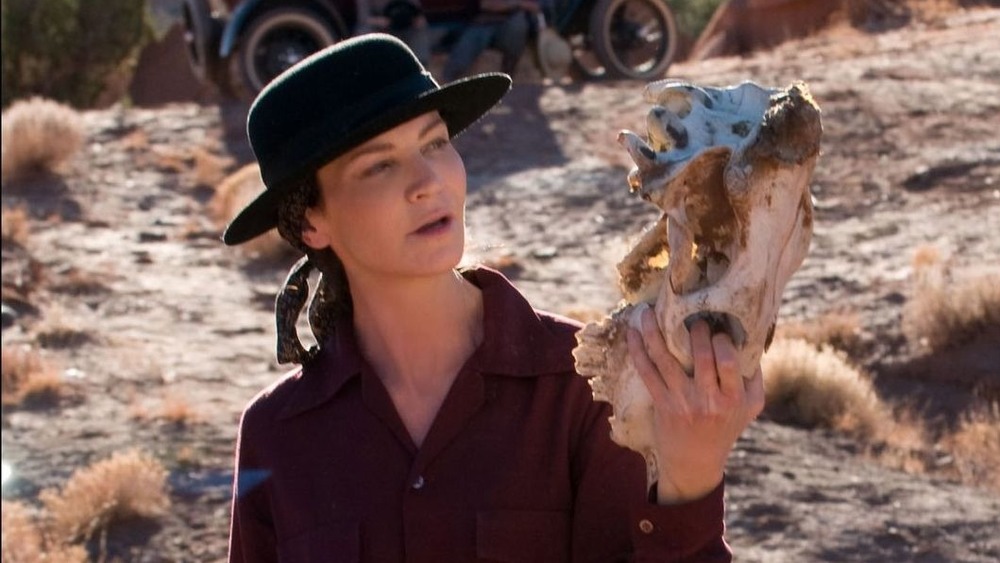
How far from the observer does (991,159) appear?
37.4ft

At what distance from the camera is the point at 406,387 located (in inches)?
113

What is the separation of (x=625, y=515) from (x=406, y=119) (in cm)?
64

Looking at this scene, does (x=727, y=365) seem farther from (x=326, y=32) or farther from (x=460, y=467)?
(x=326, y=32)

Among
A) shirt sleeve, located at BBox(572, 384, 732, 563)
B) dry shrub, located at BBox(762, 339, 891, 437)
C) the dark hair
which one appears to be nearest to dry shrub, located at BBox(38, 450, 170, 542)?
dry shrub, located at BBox(762, 339, 891, 437)

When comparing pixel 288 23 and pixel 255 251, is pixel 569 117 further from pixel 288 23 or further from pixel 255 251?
pixel 255 251

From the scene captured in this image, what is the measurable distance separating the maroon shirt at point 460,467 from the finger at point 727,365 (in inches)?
11.3

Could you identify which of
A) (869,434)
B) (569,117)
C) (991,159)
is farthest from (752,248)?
(569,117)

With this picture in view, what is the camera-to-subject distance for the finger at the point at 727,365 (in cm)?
227

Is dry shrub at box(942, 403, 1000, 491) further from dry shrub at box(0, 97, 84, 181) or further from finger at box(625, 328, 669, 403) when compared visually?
dry shrub at box(0, 97, 84, 181)

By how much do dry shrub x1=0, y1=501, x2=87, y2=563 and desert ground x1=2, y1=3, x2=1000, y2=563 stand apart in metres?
0.15

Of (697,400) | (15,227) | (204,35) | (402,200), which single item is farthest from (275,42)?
(697,400)

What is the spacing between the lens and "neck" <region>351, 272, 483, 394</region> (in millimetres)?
2840

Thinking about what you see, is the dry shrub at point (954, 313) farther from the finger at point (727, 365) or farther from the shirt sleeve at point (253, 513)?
the finger at point (727, 365)

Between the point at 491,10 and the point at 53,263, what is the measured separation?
5.45 metres
